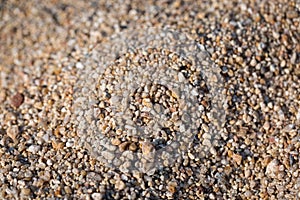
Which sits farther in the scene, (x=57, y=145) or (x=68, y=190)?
(x=57, y=145)

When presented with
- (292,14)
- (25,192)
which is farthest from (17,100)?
(292,14)

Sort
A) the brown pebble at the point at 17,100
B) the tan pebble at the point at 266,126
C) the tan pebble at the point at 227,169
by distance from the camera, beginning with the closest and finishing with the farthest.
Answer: the tan pebble at the point at 227,169
the tan pebble at the point at 266,126
the brown pebble at the point at 17,100

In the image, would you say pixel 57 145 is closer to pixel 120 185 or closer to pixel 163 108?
pixel 120 185

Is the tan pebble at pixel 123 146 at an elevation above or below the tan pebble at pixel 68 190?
above

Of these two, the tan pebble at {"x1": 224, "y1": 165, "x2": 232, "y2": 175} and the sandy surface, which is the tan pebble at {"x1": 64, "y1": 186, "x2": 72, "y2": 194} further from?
the tan pebble at {"x1": 224, "y1": 165, "x2": 232, "y2": 175}

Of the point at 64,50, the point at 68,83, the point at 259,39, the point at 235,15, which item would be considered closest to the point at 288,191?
the point at 259,39

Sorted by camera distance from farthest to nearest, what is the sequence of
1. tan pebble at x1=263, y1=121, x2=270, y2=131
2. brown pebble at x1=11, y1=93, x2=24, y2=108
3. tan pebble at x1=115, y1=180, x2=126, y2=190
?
1. brown pebble at x1=11, y1=93, x2=24, y2=108
2. tan pebble at x1=263, y1=121, x2=270, y2=131
3. tan pebble at x1=115, y1=180, x2=126, y2=190

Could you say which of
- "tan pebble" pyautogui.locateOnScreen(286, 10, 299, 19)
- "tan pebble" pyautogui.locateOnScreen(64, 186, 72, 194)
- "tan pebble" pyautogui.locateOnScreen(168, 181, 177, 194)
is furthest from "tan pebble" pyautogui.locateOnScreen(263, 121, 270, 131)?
"tan pebble" pyautogui.locateOnScreen(64, 186, 72, 194)

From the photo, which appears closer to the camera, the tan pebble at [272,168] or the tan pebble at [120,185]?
the tan pebble at [120,185]

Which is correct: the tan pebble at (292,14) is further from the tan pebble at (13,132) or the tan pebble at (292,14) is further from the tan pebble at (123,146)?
the tan pebble at (13,132)

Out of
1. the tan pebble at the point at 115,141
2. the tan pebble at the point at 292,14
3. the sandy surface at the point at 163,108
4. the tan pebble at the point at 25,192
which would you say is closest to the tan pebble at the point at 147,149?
the sandy surface at the point at 163,108
